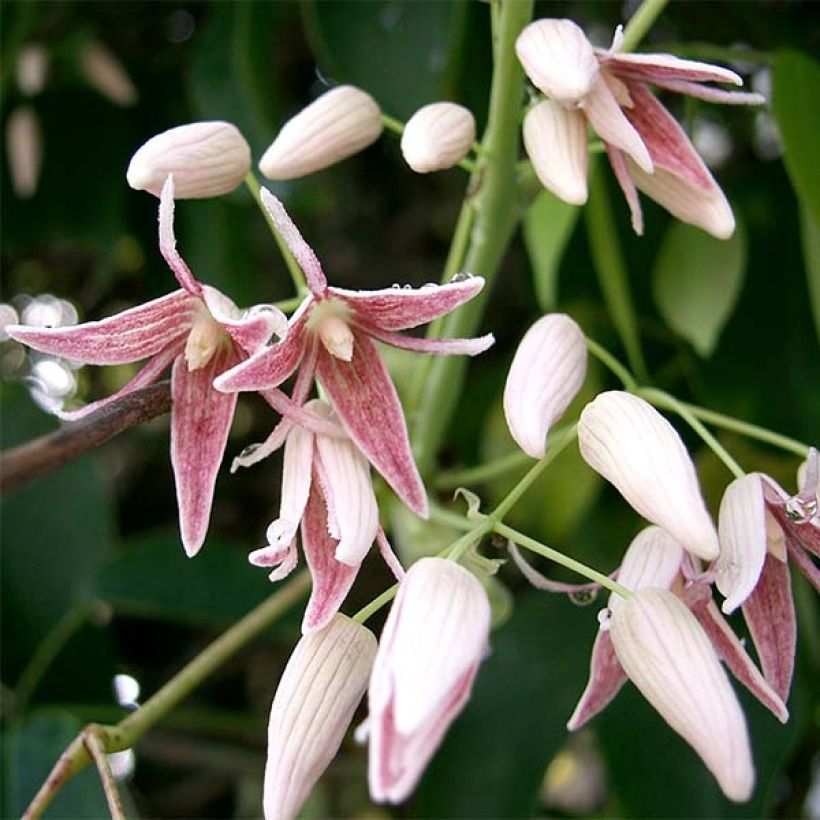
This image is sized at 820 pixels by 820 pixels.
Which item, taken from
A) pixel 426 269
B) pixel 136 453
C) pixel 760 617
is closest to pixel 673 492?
pixel 760 617

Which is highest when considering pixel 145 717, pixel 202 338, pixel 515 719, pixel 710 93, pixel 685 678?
pixel 710 93

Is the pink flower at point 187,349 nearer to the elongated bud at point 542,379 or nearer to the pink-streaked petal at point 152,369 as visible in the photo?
the pink-streaked petal at point 152,369

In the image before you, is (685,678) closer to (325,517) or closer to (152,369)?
(325,517)

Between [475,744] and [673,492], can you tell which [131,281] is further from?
[673,492]

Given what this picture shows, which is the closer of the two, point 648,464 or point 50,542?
point 648,464

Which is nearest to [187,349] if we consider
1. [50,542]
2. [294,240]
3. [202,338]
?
[202,338]
